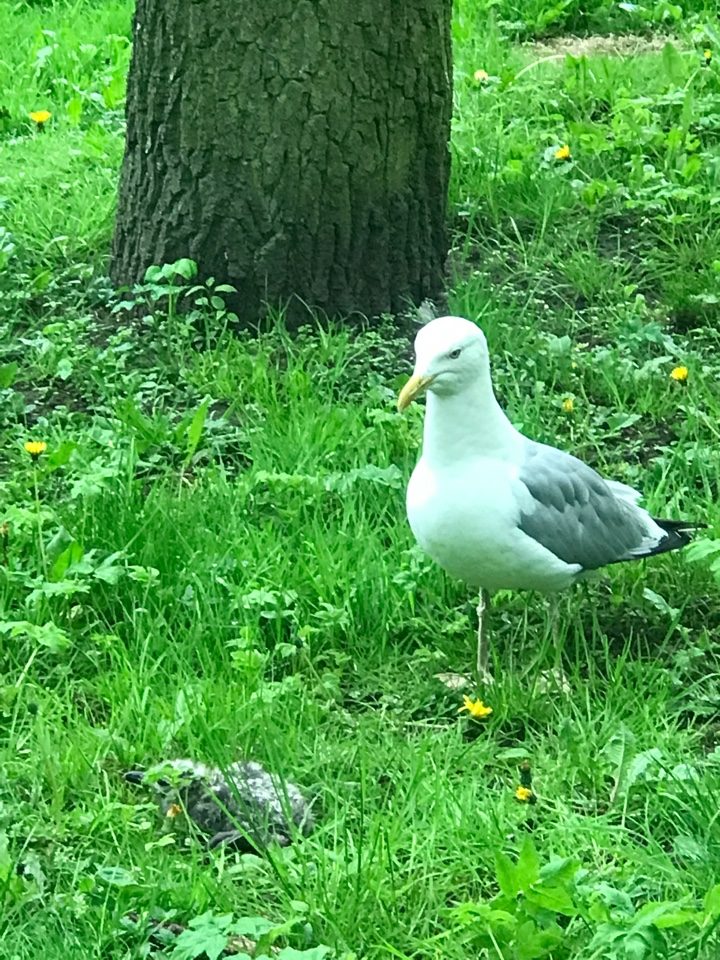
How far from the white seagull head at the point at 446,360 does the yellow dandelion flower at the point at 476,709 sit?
64 centimetres

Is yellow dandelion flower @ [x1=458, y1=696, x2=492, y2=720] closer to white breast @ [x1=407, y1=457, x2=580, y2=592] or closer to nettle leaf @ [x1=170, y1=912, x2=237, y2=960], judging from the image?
white breast @ [x1=407, y1=457, x2=580, y2=592]

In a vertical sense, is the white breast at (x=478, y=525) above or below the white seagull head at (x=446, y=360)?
below

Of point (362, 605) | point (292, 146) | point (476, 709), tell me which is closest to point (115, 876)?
point (476, 709)

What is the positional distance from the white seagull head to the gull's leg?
485 millimetres

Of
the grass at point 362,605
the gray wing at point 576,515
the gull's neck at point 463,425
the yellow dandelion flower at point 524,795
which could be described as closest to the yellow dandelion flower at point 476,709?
the grass at point 362,605

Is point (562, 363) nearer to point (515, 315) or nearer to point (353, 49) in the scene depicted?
point (515, 315)

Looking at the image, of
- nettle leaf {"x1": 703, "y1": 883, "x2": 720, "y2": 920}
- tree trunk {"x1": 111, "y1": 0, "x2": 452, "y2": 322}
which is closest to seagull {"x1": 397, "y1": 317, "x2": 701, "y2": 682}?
nettle leaf {"x1": 703, "y1": 883, "x2": 720, "y2": 920}

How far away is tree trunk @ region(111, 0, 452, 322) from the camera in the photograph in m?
4.30

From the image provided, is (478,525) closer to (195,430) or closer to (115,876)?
(115,876)

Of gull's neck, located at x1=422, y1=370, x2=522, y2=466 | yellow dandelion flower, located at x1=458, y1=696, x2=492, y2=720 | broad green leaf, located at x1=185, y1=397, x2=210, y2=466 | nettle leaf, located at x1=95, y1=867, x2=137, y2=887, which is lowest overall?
nettle leaf, located at x1=95, y1=867, x2=137, y2=887

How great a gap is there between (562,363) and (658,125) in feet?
5.39

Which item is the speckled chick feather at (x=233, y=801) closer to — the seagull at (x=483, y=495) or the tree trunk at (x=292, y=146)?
the seagull at (x=483, y=495)

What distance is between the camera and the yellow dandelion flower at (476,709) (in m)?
3.07

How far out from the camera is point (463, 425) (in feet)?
10.0
